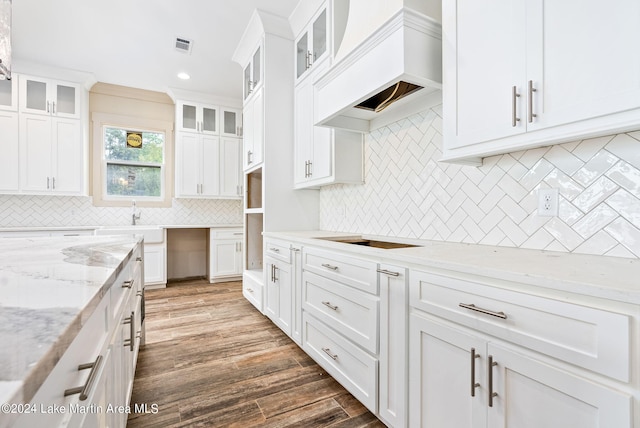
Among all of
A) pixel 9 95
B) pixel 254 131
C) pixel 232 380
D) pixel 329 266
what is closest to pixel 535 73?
pixel 329 266

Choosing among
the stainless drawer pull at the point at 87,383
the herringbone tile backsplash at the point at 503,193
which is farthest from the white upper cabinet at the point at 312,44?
the stainless drawer pull at the point at 87,383

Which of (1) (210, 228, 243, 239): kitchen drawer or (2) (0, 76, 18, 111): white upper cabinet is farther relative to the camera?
(1) (210, 228, 243, 239): kitchen drawer

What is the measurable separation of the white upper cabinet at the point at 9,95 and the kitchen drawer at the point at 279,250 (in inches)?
145

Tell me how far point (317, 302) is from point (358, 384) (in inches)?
22.3

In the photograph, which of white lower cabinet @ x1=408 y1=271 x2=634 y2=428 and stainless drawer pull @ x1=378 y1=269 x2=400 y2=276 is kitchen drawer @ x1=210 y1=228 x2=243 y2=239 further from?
white lower cabinet @ x1=408 y1=271 x2=634 y2=428

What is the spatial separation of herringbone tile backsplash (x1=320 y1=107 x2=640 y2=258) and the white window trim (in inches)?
142

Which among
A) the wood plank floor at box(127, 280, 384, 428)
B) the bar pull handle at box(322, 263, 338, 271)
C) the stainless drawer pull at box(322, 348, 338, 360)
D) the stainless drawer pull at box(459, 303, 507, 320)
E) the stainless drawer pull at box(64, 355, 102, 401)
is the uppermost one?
the stainless drawer pull at box(459, 303, 507, 320)

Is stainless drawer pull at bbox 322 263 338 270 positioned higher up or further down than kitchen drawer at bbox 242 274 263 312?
higher up

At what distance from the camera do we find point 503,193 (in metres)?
1.55

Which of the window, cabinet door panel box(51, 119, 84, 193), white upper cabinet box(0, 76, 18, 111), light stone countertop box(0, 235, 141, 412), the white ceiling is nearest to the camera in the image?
light stone countertop box(0, 235, 141, 412)

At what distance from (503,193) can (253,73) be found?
9.27ft

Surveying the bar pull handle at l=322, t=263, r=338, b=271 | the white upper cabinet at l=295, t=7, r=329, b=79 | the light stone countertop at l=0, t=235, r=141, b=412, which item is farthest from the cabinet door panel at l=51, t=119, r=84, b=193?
the bar pull handle at l=322, t=263, r=338, b=271

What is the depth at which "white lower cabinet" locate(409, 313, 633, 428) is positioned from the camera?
31.3 inches

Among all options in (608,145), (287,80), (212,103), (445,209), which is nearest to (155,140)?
(212,103)
